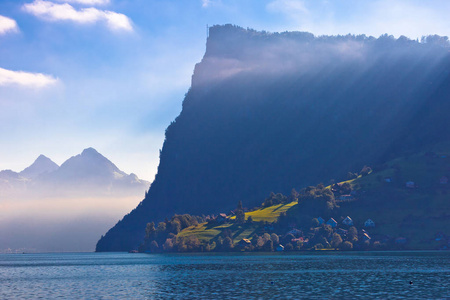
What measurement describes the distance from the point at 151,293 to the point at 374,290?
39030 mm

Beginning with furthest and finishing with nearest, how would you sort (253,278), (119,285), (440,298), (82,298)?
(253,278) → (119,285) → (82,298) → (440,298)

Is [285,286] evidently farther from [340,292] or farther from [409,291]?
[409,291]

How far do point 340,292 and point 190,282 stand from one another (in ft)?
119

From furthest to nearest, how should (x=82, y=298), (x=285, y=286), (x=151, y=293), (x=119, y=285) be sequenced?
(x=119, y=285), (x=285, y=286), (x=151, y=293), (x=82, y=298)

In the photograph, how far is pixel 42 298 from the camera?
83.2 metres

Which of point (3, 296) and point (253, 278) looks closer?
point (3, 296)

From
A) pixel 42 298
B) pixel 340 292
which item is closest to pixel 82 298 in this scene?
pixel 42 298

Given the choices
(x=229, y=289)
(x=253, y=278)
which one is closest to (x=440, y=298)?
(x=229, y=289)

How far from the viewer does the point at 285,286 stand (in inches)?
3716

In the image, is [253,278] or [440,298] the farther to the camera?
[253,278]

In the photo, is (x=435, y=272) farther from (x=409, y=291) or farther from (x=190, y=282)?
(x=190, y=282)

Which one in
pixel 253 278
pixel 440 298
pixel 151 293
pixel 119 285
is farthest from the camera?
pixel 253 278

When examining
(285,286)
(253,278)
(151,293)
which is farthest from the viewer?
(253,278)

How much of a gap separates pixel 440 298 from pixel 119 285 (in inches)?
2486
